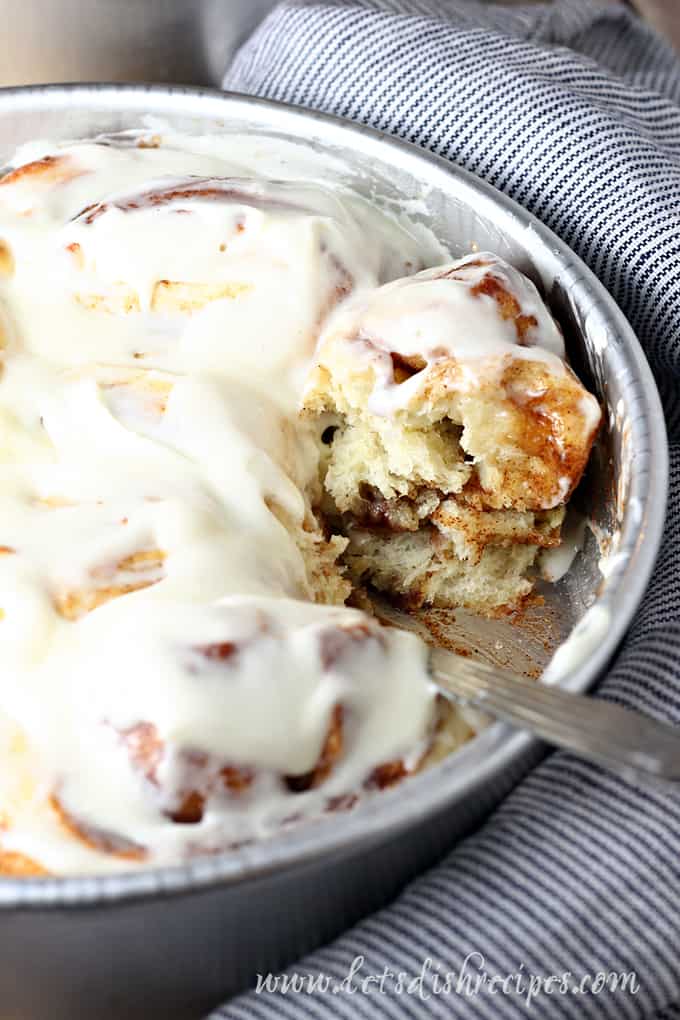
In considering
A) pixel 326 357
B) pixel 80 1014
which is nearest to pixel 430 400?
pixel 326 357

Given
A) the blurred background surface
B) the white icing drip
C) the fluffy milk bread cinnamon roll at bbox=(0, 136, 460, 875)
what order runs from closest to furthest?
the fluffy milk bread cinnamon roll at bbox=(0, 136, 460, 875), the white icing drip, the blurred background surface

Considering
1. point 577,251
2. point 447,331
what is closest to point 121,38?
point 577,251

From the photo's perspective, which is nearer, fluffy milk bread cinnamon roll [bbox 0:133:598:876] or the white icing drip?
fluffy milk bread cinnamon roll [bbox 0:133:598:876]

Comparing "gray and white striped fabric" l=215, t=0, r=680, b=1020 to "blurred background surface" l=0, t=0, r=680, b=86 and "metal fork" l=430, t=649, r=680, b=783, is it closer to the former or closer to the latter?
"metal fork" l=430, t=649, r=680, b=783

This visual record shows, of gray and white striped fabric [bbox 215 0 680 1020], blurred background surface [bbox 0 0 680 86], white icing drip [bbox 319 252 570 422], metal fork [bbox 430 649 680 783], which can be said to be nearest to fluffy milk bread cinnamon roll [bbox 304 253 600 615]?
white icing drip [bbox 319 252 570 422]

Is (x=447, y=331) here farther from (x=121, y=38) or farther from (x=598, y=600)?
(x=121, y=38)

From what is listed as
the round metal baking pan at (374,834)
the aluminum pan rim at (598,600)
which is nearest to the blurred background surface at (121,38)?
the aluminum pan rim at (598,600)
